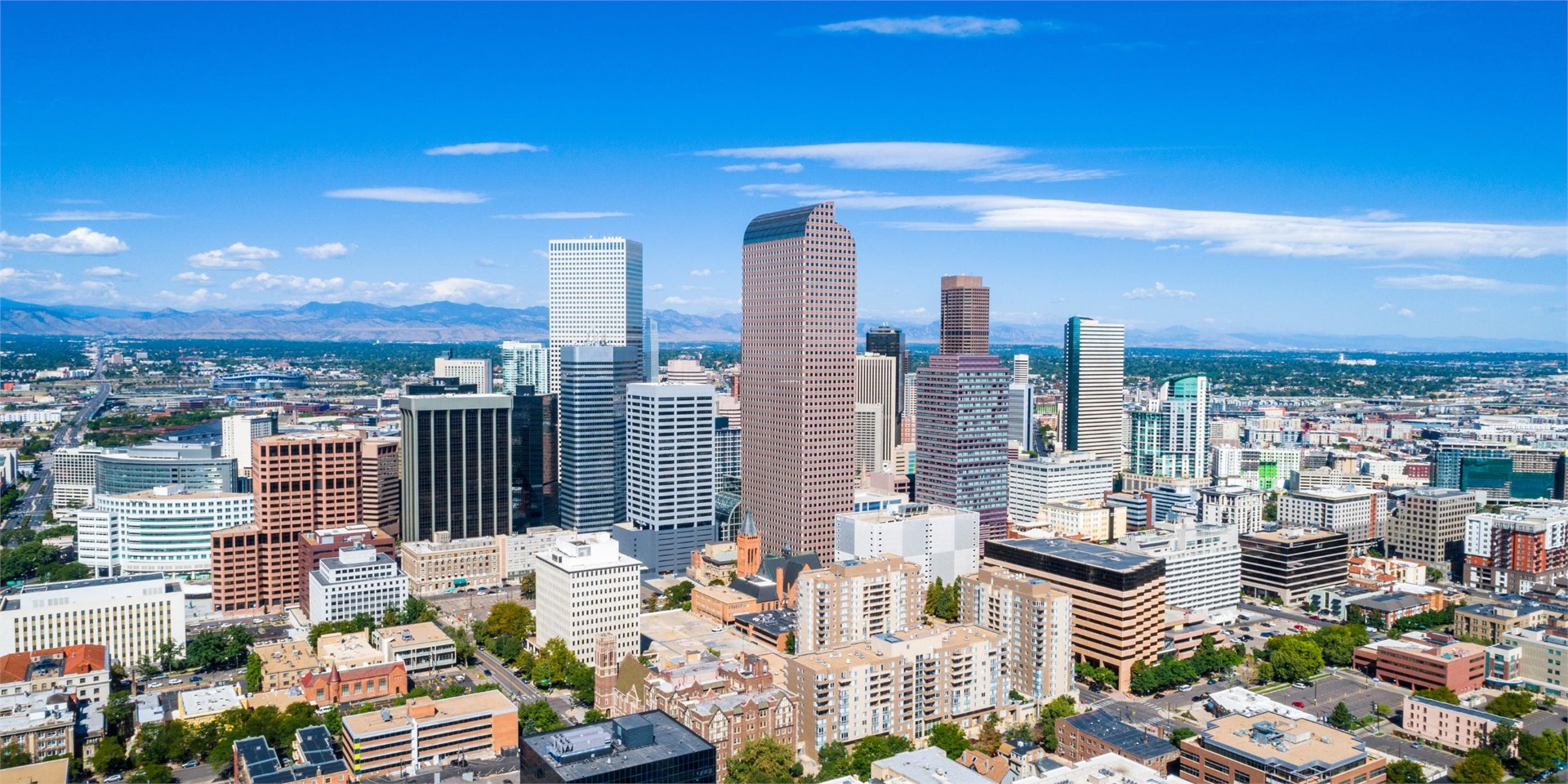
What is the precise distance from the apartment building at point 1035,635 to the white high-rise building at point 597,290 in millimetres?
63037

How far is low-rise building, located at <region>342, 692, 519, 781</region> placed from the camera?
40.9 m

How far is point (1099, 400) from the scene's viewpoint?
374 feet

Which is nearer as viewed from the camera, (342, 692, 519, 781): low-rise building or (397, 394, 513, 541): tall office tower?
(342, 692, 519, 781): low-rise building

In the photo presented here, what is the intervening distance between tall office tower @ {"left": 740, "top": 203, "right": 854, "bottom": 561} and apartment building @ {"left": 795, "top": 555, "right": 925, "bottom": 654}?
16.9 metres

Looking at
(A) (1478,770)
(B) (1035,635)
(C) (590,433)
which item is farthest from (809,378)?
(A) (1478,770)

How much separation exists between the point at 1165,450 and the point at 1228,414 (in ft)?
157

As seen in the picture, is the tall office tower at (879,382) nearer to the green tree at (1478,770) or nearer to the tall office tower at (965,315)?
the tall office tower at (965,315)

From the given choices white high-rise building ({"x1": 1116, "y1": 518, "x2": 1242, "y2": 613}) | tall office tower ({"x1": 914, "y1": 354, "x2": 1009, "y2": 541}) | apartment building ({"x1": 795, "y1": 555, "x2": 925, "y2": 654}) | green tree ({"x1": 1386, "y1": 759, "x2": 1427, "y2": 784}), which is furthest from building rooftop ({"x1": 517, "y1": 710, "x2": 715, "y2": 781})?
tall office tower ({"x1": 914, "y1": 354, "x2": 1009, "y2": 541})

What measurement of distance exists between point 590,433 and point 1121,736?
155ft

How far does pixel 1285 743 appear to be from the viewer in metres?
37.9

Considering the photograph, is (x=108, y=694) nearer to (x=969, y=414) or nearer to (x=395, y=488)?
(x=395, y=488)

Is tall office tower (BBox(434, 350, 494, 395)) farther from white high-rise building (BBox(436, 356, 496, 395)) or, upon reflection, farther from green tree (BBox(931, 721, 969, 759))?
green tree (BBox(931, 721, 969, 759))

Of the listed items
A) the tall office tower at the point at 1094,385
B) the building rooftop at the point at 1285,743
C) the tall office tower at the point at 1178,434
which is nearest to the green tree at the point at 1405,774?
the building rooftop at the point at 1285,743

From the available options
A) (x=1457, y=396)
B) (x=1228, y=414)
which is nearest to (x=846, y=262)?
(x=1228, y=414)
